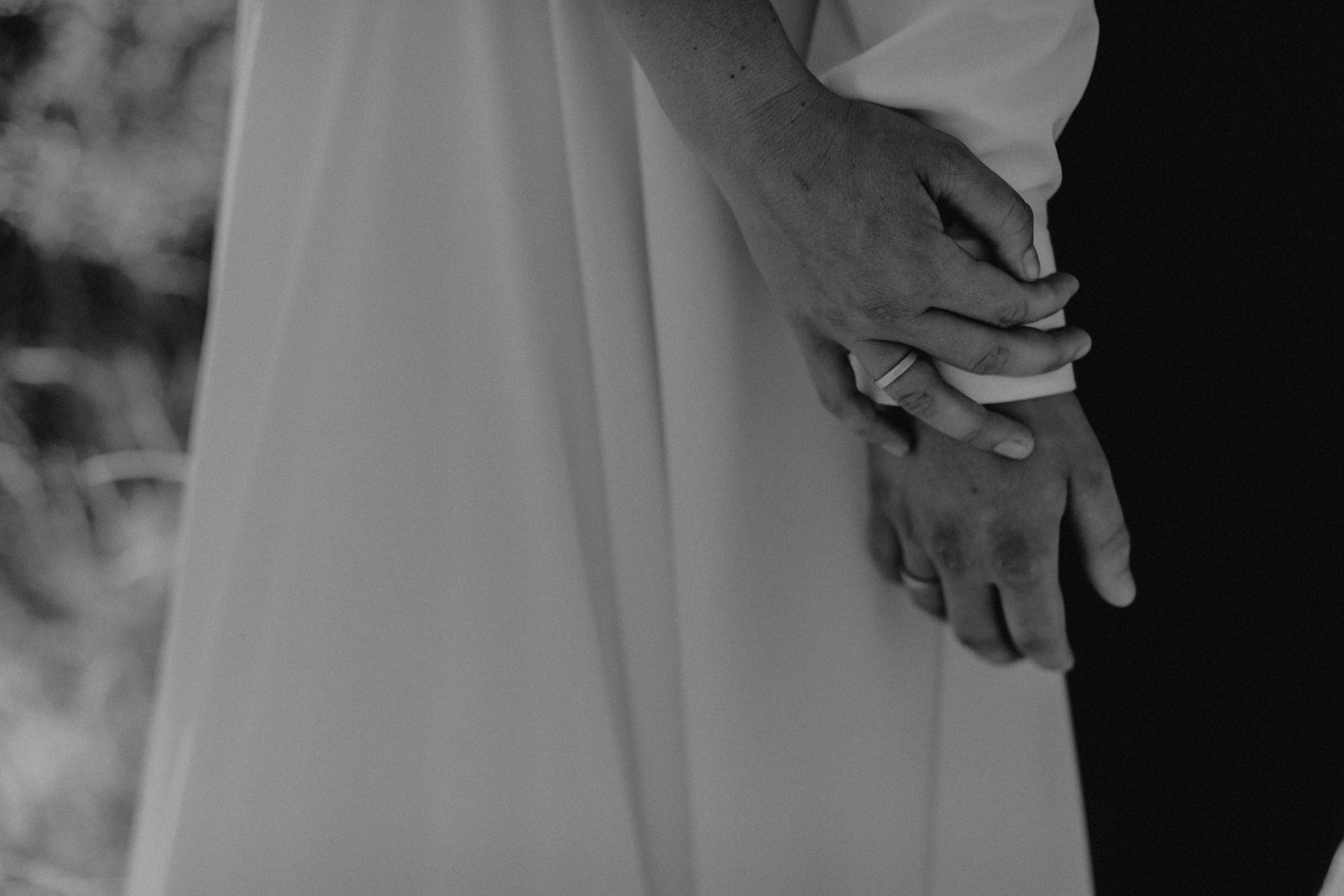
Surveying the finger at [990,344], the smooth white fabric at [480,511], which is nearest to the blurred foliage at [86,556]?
the smooth white fabric at [480,511]

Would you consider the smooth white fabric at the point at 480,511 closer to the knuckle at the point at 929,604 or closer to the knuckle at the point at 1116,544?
the knuckle at the point at 929,604

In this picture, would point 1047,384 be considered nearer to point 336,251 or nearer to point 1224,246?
point 1224,246

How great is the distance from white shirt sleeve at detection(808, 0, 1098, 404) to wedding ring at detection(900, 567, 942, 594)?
6.0 inches

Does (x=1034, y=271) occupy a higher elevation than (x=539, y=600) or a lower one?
higher

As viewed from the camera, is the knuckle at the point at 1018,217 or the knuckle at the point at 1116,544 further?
the knuckle at the point at 1116,544

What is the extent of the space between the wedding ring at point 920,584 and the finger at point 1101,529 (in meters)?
0.11

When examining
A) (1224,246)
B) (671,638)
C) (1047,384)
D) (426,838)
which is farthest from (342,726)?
(1224,246)

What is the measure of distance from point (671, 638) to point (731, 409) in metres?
0.17

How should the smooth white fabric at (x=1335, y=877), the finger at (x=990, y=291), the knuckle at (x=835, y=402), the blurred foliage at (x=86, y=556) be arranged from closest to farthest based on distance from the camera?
the finger at (x=990, y=291)
the knuckle at (x=835, y=402)
the smooth white fabric at (x=1335, y=877)
the blurred foliage at (x=86, y=556)

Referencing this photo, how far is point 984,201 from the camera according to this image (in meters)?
0.66

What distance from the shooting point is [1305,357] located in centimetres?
90

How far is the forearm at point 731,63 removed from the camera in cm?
66

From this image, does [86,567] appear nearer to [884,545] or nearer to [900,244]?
[884,545]

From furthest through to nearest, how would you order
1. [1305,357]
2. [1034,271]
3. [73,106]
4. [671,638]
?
[73,106] < [1305,357] < [671,638] < [1034,271]
